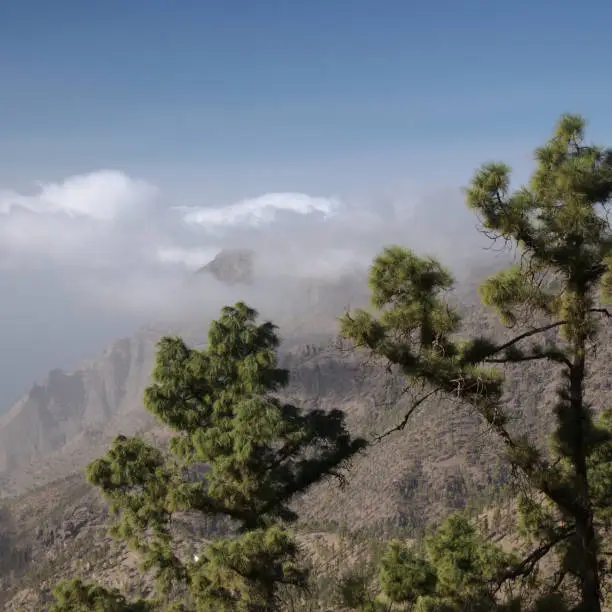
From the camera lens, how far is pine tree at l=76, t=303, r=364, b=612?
21469 mm

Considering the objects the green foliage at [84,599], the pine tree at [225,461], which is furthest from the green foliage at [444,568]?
the green foliage at [84,599]

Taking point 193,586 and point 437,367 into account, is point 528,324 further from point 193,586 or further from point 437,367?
point 193,586

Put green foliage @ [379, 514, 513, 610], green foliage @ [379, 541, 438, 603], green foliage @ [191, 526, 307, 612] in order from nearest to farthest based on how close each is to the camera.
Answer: green foliage @ [191, 526, 307, 612] → green foliage @ [379, 514, 513, 610] → green foliage @ [379, 541, 438, 603]

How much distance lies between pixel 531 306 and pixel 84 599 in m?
19.6

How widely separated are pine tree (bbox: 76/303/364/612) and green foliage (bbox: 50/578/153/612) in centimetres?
216

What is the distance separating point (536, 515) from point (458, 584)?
520 centimetres

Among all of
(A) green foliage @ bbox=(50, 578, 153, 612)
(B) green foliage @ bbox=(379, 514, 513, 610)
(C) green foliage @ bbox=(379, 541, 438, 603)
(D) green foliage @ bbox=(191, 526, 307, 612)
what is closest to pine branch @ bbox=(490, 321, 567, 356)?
(B) green foliage @ bbox=(379, 514, 513, 610)

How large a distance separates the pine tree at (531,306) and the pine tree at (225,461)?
7182 mm

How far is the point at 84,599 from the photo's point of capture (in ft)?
75.9

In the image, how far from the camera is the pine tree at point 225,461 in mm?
21469

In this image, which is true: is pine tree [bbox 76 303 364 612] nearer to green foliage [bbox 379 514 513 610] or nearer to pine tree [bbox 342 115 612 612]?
green foliage [bbox 379 514 513 610]

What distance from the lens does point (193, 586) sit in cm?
2156

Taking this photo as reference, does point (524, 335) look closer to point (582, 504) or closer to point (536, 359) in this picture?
point (536, 359)

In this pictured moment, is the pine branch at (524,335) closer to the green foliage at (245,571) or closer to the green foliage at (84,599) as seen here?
the green foliage at (245,571)
